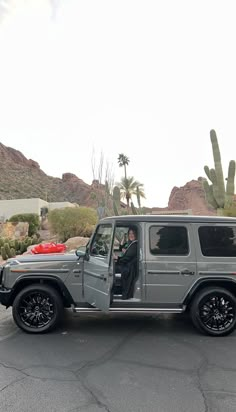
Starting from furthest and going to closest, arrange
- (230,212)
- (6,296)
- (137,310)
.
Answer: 1. (230,212)
2. (6,296)
3. (137,310)

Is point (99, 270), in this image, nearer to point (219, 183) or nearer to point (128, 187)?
point (219, 183)

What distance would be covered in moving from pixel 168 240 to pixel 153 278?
25.5 inches

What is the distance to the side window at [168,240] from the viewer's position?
17.6 ft

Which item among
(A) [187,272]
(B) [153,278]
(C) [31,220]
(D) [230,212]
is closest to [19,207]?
(C) [31,220]

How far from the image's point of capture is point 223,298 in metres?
5.34

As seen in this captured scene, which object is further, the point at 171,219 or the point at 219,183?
the point at 219,183

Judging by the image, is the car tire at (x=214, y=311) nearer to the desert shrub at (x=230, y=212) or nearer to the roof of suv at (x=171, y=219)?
the roof of suv at (x=171, y=219)

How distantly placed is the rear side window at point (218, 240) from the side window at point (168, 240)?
0.28 meters

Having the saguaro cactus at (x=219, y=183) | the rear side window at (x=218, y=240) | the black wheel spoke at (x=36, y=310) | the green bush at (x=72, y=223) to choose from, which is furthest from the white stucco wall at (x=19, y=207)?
the rear side window at (x=218, y=240)

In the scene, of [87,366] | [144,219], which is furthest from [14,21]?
[87,366]

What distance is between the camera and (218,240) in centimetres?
541

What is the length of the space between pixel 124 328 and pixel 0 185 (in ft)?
207

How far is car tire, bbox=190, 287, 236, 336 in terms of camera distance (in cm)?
528

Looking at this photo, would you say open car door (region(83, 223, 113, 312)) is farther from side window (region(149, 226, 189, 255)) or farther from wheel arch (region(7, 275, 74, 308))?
side window (region(149, 226, 189, 255))
